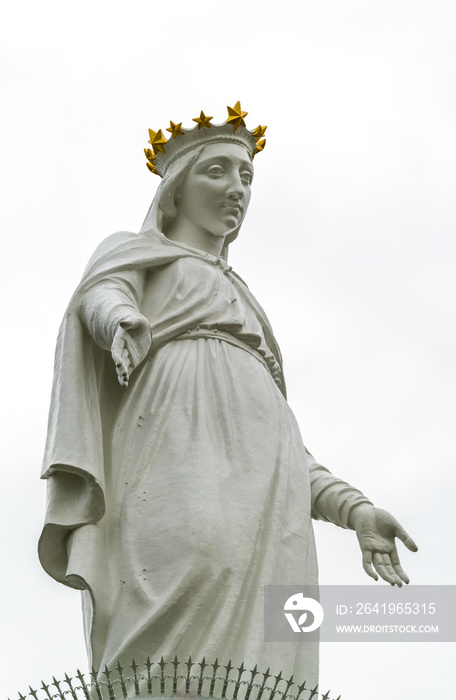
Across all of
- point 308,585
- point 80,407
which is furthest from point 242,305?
point 308,585

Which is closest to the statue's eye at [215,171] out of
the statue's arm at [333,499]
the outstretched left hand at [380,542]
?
the statue's arm at [333,499]

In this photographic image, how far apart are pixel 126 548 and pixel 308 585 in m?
1.35

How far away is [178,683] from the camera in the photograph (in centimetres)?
837

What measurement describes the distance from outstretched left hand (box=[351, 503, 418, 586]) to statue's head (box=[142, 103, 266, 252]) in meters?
2.86

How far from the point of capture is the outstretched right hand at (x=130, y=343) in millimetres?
9310

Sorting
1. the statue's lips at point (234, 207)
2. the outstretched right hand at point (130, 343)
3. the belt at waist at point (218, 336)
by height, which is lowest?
the outstretched right hand at point (130, 343)

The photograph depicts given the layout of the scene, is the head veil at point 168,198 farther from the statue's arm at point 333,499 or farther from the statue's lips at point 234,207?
the statue's arm at point 333,499

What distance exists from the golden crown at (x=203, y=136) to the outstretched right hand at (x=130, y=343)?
234 centimetres

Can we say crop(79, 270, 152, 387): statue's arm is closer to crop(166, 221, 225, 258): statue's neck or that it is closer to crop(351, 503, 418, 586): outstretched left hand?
crop(166, 221, 225, 258): statue's neck

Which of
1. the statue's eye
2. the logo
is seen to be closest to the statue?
the statue's eye

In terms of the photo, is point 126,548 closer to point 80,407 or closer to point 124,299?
point 80,407

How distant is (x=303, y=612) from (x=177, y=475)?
4.17 ft

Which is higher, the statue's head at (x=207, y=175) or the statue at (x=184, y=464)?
the statue's head at (x=207, y=175)

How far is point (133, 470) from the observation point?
377 inches
